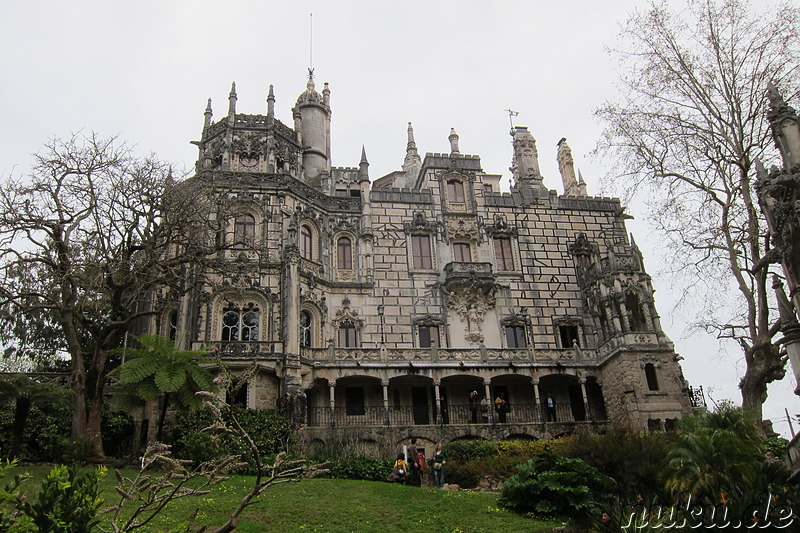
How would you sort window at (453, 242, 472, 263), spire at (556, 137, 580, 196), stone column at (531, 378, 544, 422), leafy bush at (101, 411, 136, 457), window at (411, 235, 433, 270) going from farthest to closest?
spire at (556, 137, 580, 196) < window at (453, 242, 472, 263) < window at (411, 235, 433, 270) < stone column at (531, 378, 544, 422) < leafy bush at (101, 411, 136, 457)

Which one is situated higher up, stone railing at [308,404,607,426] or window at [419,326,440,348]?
window at [419,326,440,348]

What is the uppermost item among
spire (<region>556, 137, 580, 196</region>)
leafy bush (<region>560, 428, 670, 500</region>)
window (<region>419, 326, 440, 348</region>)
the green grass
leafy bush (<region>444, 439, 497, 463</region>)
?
spire (<region>556, 137, 580, 196</region>)

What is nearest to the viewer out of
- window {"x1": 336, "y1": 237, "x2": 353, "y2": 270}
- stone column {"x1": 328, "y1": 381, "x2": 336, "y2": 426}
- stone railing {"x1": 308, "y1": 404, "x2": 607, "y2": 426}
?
stone column {"x1": 328, "y1": 381, "x2": 336, "y2": 426}

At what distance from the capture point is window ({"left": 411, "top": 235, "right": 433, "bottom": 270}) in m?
36.2

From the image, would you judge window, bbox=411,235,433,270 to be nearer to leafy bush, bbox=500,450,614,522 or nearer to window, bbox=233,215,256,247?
window, bbox=233,215,256,247

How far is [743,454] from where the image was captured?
47.3 ft

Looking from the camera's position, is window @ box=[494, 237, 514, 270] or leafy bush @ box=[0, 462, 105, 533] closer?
leafy bush @ box=[0, 462, 105, 533]

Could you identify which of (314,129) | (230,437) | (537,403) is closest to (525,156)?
(314,129)

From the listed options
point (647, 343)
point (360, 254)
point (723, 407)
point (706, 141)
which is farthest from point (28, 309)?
point (647, 343)

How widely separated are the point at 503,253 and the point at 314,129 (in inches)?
580

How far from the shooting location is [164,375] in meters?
22.0

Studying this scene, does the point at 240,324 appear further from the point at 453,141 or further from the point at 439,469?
the point at 453,141

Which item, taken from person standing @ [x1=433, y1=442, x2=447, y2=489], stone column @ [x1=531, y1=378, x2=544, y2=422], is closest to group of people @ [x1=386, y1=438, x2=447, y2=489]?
person standing @ [x1=433, y1=442, x2=447, y2=489]

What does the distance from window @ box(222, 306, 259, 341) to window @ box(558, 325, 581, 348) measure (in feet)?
51.6
